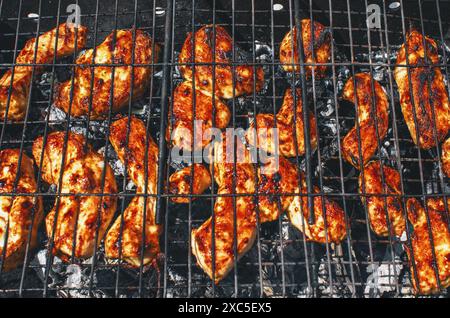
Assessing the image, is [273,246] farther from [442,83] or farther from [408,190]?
[442,83]

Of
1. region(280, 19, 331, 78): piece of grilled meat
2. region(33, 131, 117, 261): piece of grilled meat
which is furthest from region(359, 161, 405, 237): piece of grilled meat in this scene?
region(33, 131, 117, 261): piece of grilled meat

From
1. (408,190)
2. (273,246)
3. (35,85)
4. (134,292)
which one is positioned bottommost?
(134,292)

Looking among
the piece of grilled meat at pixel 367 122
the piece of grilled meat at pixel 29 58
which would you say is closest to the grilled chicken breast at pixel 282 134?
the piece of grilled meat at pixel 367 122

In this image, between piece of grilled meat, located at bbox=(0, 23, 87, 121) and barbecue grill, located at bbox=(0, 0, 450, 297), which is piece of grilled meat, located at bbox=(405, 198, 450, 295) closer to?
barbecue grill, located at bbox=(0, 0, 450, 297)

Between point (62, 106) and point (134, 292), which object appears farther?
point (62, 106)

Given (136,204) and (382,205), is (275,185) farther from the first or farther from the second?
(136,204)

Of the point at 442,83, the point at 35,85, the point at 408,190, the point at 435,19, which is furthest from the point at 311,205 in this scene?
the point at 35,85

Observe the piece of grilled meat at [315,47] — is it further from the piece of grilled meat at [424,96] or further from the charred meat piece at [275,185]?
the charred meat piece at [275,185]

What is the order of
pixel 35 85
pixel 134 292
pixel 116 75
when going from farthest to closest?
pixel 35 85, pixel 116 75, pixel 134 292
